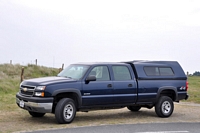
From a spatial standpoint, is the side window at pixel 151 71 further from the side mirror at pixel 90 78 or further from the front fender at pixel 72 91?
the front fender at pixel 72 91

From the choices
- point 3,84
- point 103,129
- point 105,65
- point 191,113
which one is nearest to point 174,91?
point 191,113

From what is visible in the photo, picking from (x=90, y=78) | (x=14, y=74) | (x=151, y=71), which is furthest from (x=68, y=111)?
(x=14, y=74)

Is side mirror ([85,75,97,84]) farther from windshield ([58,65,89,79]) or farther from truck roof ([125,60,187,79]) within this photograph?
truck roof ([125,60,187,79])

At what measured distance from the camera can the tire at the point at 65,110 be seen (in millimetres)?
9977

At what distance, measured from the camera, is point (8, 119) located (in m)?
10.9

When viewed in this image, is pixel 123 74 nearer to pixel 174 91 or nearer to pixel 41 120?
pixel 174 91

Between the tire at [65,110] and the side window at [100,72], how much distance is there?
4.11ft

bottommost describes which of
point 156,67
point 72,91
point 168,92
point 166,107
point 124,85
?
point 166,107

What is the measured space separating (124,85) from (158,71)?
176 cm

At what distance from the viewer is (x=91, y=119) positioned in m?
11.4

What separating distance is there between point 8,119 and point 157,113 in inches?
203

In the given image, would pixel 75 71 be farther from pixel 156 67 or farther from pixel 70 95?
pixel 156 67

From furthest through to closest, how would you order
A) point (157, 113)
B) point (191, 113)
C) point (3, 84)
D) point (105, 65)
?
1. point (3, 84)
2. point (191, 113)
3. point (157, 113)
4. point (105, 65)

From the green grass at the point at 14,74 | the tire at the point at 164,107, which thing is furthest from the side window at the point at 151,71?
the green grass at the point at 14,74
